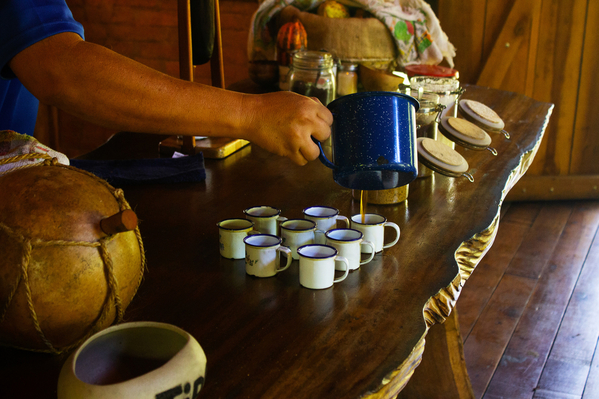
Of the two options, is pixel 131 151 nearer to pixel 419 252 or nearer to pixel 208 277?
pixel 208 277

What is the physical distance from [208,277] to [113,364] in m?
0.36

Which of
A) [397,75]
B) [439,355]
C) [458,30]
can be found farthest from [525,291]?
[458,30]

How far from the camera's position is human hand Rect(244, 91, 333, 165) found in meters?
1.02

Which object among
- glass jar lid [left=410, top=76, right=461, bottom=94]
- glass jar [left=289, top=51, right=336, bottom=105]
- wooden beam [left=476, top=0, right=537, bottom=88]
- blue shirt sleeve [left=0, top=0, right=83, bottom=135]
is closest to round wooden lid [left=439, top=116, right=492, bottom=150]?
glass jar lid [left=410, top=76, right=461, bottom=94]

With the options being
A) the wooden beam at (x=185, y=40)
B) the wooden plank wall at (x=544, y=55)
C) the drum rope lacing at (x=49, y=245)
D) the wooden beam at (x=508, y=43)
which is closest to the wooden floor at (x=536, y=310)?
the wooden plank wall at (x=544, y=55)

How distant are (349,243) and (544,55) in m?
2.65

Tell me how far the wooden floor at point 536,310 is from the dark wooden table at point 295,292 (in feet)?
2.64

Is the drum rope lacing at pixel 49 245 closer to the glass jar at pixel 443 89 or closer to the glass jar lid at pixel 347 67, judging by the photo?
the glass jar at pixel 443 89

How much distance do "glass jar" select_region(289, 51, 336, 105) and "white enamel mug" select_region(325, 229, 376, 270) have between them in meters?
0.83

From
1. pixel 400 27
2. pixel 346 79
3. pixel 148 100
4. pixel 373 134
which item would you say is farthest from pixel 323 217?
pixel 400 27

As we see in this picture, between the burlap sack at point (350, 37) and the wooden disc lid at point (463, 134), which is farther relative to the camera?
the burlap sack at point (350, 37)

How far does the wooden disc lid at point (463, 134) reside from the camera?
1597mm

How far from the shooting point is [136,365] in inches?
23.8

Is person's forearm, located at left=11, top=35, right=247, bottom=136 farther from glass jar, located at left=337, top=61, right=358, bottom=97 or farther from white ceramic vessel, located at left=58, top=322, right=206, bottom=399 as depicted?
glass jar, located at left=337, top=61, right=358, bottom=97
